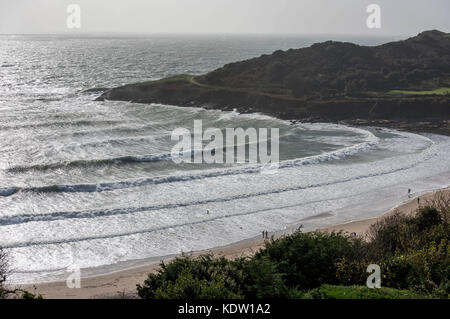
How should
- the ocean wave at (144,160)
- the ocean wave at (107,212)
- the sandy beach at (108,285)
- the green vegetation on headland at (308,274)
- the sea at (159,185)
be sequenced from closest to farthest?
the green vegetation on headland at (308,274), the sandy beach at (108,285), the sea at (159,185), the ocean wave at (107,212), the ocean wave at (144,160)

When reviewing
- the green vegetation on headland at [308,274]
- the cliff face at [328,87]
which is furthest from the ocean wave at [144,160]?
the green vegetation on headland at [308,274]

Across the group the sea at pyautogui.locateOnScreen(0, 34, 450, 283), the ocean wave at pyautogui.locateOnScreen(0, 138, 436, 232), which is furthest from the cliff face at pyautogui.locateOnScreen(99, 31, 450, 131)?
the ocean wave at pyautogui.locateOnScreen(0, 138, 436, 232)

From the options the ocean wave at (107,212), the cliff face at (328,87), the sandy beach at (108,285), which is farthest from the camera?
the cliff face at (328,87)

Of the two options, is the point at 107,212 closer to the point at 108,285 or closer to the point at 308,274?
the point at 108,285

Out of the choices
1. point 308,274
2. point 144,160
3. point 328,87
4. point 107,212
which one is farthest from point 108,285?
point 328,87

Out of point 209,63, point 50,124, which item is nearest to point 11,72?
point 209,63

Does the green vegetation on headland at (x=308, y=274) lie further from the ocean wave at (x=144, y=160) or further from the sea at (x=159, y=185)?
the ocean wave at (x=144, y=160)

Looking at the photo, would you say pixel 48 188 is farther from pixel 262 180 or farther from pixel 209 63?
pixel 209 63
